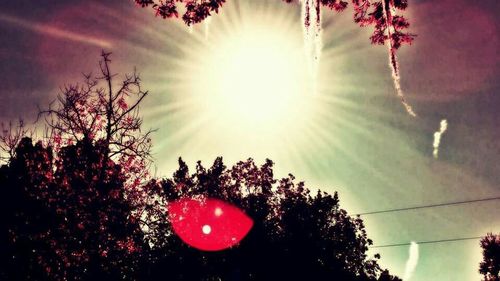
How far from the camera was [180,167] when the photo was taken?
2862 cm

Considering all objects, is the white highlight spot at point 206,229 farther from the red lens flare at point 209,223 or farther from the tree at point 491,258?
the tree at point 491,258

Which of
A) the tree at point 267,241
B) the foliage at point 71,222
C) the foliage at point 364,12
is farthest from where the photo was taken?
the tree at point 267,241

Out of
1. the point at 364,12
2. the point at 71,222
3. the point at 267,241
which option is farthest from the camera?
the point at 267,241

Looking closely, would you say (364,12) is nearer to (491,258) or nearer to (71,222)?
(71,222)

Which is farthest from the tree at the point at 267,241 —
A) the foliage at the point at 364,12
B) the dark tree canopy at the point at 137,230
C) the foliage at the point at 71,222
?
the foliage at the point at 364,12

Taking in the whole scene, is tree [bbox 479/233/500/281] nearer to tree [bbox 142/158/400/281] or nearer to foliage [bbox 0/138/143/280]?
tree [bbox 142/158/400/281]

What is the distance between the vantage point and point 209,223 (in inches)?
1092

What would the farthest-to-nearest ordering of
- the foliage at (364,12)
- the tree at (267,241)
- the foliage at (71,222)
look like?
1. the tree at (267,241)
2. the foliage at (71,222)
3. the foliage at (364,12)

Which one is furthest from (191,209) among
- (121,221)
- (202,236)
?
(121,221)

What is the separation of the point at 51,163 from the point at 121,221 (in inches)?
171

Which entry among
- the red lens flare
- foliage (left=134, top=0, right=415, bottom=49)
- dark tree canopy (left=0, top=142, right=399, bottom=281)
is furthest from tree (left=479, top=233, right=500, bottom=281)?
foliage (left=134, top=0, right=415, bottom=49)

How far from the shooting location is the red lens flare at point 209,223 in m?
26.7

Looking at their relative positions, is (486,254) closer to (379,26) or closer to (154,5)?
(379,26)

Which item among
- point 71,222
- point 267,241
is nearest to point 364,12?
point 71,222
